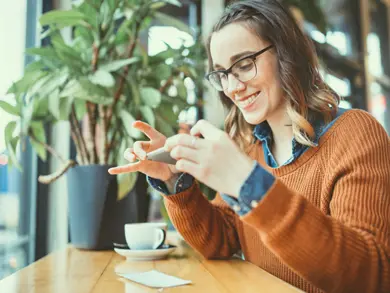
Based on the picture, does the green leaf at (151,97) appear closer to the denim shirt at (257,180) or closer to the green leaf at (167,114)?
the green leaf at (167,114)

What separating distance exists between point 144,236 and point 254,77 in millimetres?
516

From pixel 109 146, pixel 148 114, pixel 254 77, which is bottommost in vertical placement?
pixel 109 146

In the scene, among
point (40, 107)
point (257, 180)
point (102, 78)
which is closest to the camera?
point (257, 180)

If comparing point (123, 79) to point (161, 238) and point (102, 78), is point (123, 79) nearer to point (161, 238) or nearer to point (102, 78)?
point (102, 78)

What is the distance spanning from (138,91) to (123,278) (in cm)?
79

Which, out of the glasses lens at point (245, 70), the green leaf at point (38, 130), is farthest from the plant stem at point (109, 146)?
the glasses lens at point (245, 70)

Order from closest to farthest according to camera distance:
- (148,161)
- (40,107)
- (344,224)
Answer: (344,224) < (148,161) < (40,107)

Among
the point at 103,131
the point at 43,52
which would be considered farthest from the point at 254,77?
the point at 43,52

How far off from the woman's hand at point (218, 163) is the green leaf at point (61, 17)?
92 centimetres

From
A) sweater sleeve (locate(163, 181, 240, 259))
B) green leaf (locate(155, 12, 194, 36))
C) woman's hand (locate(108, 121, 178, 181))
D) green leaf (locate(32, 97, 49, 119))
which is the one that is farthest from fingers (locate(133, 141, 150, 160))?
green leaf (locate(155, 12, 194, 36))

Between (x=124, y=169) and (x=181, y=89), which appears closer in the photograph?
(x=124, y=169)

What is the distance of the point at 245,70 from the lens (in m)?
1.15

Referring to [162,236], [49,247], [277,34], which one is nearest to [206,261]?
[162,236]

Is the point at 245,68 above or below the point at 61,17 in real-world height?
below
